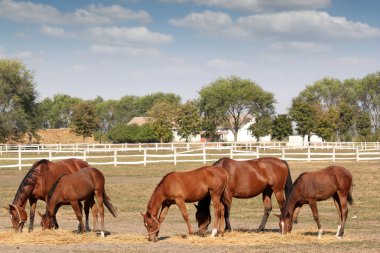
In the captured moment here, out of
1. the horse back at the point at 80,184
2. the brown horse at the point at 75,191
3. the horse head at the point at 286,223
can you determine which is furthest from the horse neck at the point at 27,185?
the horse head at the point at 286,223

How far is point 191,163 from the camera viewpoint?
41281mm

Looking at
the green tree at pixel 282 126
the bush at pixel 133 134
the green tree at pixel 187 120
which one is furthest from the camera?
the bush at pixel 133 134

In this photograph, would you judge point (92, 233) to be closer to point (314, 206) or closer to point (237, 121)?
point (314, 206)

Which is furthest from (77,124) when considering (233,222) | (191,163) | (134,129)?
(233,222)

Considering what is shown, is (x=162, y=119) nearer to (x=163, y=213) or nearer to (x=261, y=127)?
(x=261, y=127)

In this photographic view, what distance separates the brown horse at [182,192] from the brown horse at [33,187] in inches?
76.4

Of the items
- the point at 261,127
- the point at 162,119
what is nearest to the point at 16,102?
the point at 162,119

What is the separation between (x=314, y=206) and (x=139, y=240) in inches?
149

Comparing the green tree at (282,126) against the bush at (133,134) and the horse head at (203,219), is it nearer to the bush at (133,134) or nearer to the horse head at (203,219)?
the bush at (133,134)

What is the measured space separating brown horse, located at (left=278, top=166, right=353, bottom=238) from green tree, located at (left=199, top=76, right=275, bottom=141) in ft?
324

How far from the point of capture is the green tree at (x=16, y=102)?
76.8m

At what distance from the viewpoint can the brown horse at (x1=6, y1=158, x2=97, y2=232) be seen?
47.3 ft

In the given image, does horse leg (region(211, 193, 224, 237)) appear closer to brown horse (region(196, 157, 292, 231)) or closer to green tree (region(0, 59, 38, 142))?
brown horse (region(196, 157, 292, 231))

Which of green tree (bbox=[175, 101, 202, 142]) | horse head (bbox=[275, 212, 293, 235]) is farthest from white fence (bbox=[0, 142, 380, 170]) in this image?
green tree (bbox=[175, 101, 202, 142])
